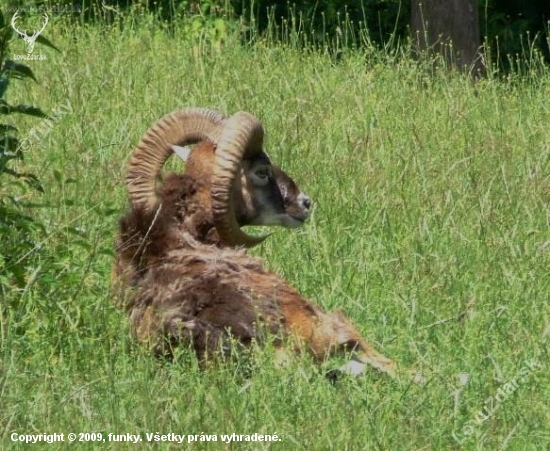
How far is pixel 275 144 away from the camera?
1088cm

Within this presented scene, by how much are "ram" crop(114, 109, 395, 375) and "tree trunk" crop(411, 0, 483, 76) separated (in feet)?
21.9

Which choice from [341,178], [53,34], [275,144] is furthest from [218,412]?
[53,34]

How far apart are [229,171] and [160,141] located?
1.41ft

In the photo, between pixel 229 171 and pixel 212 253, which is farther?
pixel 229 171

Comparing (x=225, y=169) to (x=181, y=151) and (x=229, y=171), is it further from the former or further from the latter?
(x=181, y=151)

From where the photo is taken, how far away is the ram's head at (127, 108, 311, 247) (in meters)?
7.62

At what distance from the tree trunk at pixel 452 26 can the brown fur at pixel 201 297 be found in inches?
298

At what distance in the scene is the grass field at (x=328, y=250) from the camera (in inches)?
236

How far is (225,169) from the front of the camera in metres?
7.61

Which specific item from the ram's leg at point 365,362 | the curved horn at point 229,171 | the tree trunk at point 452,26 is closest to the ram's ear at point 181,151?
the curved horn at point 229,171

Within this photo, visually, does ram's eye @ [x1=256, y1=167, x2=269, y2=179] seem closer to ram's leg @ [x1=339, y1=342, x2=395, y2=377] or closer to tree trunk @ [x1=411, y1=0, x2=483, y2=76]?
ram's leg @ [x1=339, y1=342, x2=395, y2=377]

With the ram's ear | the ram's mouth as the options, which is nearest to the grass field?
the ram's mouth

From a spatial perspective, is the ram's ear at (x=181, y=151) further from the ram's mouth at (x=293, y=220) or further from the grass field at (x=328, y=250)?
the ram's mouth at (x=293, y=220)

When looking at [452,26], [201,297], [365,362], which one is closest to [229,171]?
[201,297]
